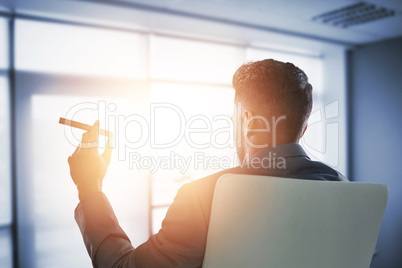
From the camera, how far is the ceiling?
282 centimetres

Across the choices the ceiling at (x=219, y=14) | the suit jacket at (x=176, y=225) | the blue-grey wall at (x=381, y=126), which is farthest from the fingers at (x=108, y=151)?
the blue-grey wall at (x=381, y=126)

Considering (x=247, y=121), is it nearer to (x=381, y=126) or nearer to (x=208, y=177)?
(x=208, y=177)

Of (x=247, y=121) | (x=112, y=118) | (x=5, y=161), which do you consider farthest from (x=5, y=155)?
(x=247, y=121)

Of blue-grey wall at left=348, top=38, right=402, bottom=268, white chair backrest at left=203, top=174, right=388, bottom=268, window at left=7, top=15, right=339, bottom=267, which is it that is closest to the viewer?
white chair backrest at left=203, top=174, right=388, bottom=268

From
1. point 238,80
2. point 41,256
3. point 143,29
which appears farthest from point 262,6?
point 41,256

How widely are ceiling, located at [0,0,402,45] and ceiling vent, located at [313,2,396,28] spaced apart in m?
0.08

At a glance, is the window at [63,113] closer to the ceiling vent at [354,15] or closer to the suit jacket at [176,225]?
the ceiling vent at [354,15]

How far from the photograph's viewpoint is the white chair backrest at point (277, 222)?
52 centimetres

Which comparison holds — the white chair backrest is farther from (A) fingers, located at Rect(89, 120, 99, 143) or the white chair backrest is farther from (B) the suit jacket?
(A) fingers, located at Rect(89, 120, 99, 143)

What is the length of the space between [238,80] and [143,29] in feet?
9.50

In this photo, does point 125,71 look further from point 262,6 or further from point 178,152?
point 262,6

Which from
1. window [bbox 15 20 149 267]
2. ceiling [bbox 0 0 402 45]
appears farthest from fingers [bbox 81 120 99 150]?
window [bbox 15 20 149 267]

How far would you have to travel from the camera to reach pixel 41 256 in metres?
3.07

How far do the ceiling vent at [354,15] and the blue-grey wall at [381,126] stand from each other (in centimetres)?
111
